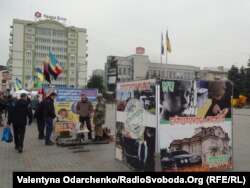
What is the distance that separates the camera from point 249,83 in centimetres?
6969

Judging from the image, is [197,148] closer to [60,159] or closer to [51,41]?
[60,159]

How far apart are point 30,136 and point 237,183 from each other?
36.0ft

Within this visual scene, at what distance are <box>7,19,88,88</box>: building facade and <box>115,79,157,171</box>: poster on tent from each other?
4383 inches

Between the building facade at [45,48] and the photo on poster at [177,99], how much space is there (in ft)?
370

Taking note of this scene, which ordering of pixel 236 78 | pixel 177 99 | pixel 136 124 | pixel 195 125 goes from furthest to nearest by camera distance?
pixel 236 78 < pixel 136 124 < pixel 195 125 < pixel 177 99

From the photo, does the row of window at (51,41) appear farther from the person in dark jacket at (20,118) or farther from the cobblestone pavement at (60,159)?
the person in dark jacket at (20,118)

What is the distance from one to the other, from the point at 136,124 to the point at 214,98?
1926mm

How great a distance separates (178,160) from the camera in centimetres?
750

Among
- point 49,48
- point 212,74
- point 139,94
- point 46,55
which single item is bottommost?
point 139,94

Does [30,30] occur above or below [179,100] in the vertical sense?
above

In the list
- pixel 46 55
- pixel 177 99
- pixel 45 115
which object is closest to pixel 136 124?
pixel 177 99

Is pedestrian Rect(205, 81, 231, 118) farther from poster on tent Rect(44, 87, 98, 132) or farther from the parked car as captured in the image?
poster on tent Rect(44, 87, 98, 132)

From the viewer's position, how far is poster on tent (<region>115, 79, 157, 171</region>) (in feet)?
24.2

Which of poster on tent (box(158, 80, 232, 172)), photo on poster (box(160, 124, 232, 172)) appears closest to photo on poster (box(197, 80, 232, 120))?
poster on tent (box(158, 80, 232, 172))
